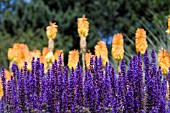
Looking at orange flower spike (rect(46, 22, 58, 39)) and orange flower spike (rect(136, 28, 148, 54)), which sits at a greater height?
orange flower spike (rect(46, 22, 58, 39))

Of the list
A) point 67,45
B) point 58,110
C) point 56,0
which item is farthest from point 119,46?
point 56,0

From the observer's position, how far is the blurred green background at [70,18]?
16.5 meters

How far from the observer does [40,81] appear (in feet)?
16.0

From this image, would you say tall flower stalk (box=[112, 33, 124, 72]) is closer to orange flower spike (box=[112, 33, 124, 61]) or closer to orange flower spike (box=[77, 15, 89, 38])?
orange flower spike (box=[112, 33, 124, 61])

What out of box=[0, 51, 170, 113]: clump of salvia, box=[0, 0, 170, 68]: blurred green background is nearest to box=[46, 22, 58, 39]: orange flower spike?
box=[0, 51, 170, 113]: clump of salvia

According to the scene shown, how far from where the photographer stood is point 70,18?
→ 56.1 feet

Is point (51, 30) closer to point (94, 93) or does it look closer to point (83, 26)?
point (83, 26)

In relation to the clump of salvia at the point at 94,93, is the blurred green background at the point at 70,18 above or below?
above

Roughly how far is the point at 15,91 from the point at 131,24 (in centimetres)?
1257

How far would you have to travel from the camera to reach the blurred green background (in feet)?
54.1

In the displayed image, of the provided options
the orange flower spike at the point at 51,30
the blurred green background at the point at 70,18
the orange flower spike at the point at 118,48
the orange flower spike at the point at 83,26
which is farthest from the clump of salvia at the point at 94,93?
the blurred green background at the point at 70,18

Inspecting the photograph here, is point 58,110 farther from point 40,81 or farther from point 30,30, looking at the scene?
point 30,30

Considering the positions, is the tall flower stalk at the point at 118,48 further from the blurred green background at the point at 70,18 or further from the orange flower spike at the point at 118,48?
the blurred green background at the point at 70,18

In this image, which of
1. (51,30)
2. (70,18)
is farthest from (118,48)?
(70,18)
